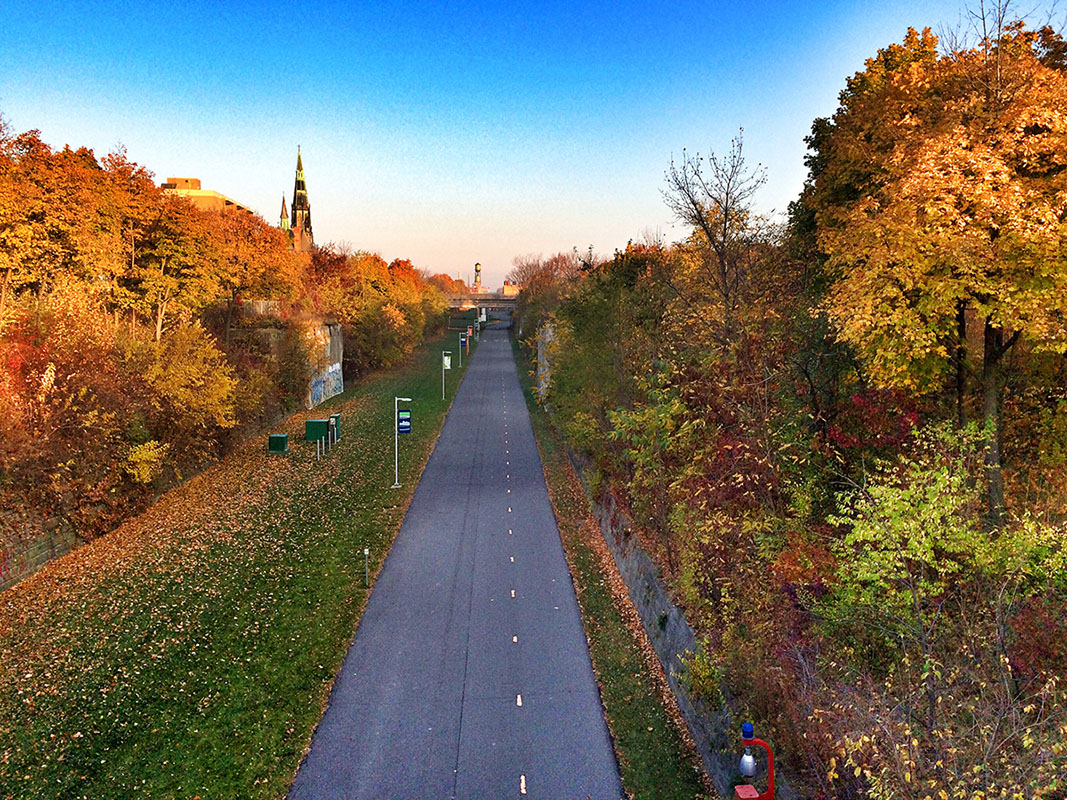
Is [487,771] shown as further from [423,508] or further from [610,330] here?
[610,330]

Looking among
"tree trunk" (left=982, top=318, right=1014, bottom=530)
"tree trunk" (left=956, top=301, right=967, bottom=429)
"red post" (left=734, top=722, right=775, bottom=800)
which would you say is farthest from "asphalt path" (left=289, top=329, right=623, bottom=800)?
"tree trunk" (left=956, top=301, right=967, bottom=429)

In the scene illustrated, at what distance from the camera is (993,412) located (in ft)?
42.8

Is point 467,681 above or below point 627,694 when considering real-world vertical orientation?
above

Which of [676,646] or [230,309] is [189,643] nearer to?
[676,646]

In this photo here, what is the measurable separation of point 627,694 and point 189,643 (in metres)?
9.95

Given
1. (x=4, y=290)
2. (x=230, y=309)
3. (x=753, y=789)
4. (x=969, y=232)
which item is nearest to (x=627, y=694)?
(x=753, y=789)

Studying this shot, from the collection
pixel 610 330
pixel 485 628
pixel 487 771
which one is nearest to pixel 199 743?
pixel 487 771

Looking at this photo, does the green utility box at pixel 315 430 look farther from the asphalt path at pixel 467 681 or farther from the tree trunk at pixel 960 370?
the tree trunk at pixel 960 370

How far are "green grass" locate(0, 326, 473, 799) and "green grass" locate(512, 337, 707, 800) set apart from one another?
5.89 metres

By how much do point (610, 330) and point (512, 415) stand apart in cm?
→ 1734

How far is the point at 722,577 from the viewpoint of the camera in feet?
43.3

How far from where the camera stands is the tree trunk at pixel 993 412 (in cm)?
1232

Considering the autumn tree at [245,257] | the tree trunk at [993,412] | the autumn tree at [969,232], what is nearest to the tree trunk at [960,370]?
the autumn tree at [969,232]

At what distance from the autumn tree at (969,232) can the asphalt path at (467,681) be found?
29.9 feet
